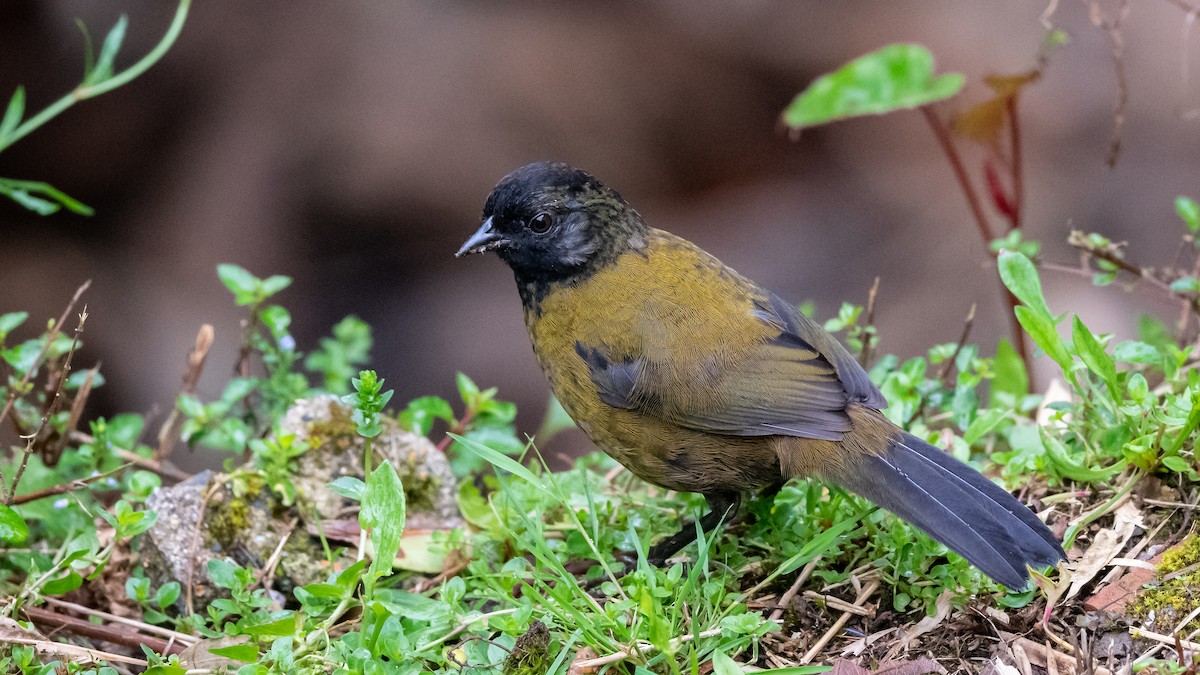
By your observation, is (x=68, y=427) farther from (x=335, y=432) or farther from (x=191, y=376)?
(x=335, y=432)

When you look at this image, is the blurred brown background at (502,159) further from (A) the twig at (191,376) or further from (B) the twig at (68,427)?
(B) the twig at (68,427)

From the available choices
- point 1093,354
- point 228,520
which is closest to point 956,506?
point 1093,354

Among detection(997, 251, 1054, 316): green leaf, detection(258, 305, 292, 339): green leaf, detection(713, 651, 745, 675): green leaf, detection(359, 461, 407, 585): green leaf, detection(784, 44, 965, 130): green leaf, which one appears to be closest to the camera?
detection(713, 651, 745, 675): green leaf

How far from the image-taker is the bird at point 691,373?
299 cm

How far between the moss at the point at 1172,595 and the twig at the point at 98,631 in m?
2.41

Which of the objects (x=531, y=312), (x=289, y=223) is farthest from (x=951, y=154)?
(x=289, y=223)

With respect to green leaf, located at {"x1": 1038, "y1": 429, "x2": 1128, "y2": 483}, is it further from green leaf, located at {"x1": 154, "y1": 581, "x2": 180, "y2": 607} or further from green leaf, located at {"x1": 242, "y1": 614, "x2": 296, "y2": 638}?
green leaf, located at {"x1": 154, "y1": 581, "x2": 180, "y2": 607}

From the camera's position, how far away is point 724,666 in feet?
8.15

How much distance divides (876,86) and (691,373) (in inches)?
74.8

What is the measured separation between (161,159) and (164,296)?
31.9 inches

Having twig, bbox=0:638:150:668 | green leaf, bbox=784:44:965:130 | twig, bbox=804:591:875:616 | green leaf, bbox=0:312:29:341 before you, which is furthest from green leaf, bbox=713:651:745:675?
green leaf, bbox=784:44:965:130

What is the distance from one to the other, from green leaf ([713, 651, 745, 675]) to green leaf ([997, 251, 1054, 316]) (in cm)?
147

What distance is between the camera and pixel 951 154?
4.71m

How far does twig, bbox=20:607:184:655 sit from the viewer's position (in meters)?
2.98
